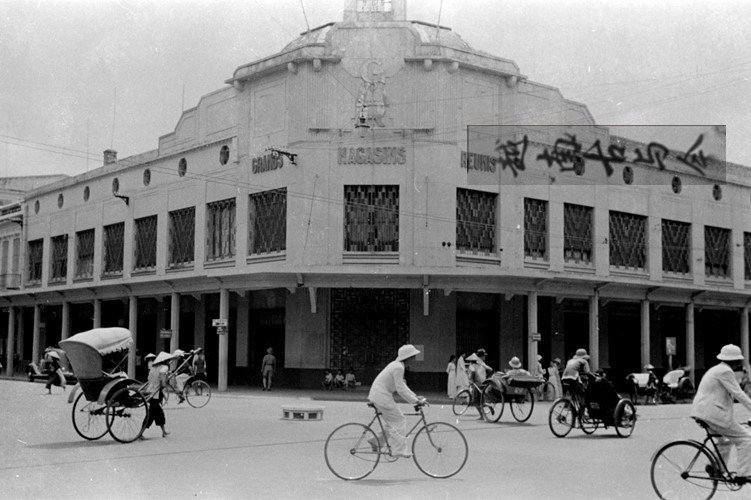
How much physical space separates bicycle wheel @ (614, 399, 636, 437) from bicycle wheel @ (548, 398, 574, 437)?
0.78m

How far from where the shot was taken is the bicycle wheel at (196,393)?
22.7m

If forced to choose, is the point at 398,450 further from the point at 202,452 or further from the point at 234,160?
the point at 234,160

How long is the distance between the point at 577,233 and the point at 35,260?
29.1 metres

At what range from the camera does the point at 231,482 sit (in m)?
10.1

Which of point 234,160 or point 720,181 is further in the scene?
point 720,181

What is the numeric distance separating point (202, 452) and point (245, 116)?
23.0m

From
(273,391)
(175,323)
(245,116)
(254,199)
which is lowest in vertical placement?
(273,391)

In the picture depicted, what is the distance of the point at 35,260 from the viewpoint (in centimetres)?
4856

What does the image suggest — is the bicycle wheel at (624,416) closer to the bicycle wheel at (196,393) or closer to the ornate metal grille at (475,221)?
the bicycle wheel at (196,393)

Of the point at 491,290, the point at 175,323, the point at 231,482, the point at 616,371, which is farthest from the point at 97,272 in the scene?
the point at 231,482

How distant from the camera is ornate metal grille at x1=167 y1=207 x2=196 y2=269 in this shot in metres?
36.9

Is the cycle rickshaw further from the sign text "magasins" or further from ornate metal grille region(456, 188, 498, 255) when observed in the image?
the sign text "magasins"

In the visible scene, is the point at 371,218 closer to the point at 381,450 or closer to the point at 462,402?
the point at 462,402

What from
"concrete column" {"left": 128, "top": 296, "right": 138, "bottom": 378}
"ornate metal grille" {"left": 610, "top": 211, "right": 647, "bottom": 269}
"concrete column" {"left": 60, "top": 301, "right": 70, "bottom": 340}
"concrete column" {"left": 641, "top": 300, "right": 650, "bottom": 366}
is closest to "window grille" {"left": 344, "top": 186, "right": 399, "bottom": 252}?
"ornate metal grille" {"left": 610, "top": 211, "right": 647, "bottom": 269}
